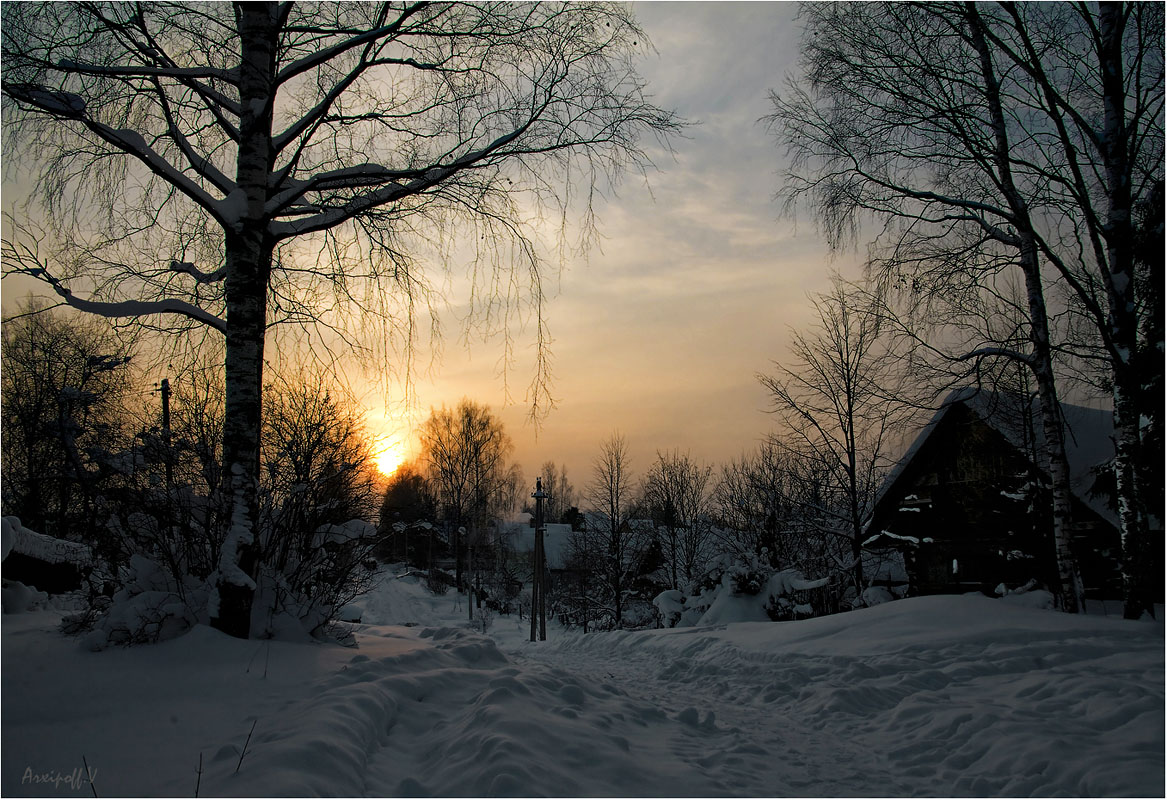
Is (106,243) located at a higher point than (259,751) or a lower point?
higher

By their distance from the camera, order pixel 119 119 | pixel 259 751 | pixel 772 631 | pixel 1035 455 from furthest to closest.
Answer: pixel 1035 455
pixel 772 631
pixel 119 119
pixel 259 751

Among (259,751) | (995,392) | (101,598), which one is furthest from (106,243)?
(995,392)

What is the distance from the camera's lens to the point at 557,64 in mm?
5910

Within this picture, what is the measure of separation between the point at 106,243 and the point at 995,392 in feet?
37.2

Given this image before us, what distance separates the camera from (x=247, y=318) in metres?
5.57

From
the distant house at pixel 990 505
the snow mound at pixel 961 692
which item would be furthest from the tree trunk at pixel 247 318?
the distant house at pixel 990 505

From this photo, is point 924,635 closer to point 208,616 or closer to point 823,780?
point 823,780

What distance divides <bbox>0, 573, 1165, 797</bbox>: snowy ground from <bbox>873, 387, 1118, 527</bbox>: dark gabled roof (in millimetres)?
Answer: 7465

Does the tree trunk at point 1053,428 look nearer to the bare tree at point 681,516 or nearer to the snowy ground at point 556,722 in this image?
the snowy ground at point 556,722

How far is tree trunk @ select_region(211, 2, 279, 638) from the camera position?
5312mm

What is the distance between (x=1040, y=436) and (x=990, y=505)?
2201 millimetres

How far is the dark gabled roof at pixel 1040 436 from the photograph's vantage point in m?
13.7

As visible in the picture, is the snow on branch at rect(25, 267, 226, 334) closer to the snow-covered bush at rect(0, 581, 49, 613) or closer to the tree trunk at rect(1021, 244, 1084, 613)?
the snow-covered bush at rect(0, 581, 49, 613)

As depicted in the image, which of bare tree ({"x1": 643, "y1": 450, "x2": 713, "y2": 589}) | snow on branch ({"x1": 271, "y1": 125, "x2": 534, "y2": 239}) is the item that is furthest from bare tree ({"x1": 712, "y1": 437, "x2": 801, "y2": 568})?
snow on branch ({"x1": 271, "y1": 125, "x2": 534, "y2": 239})
